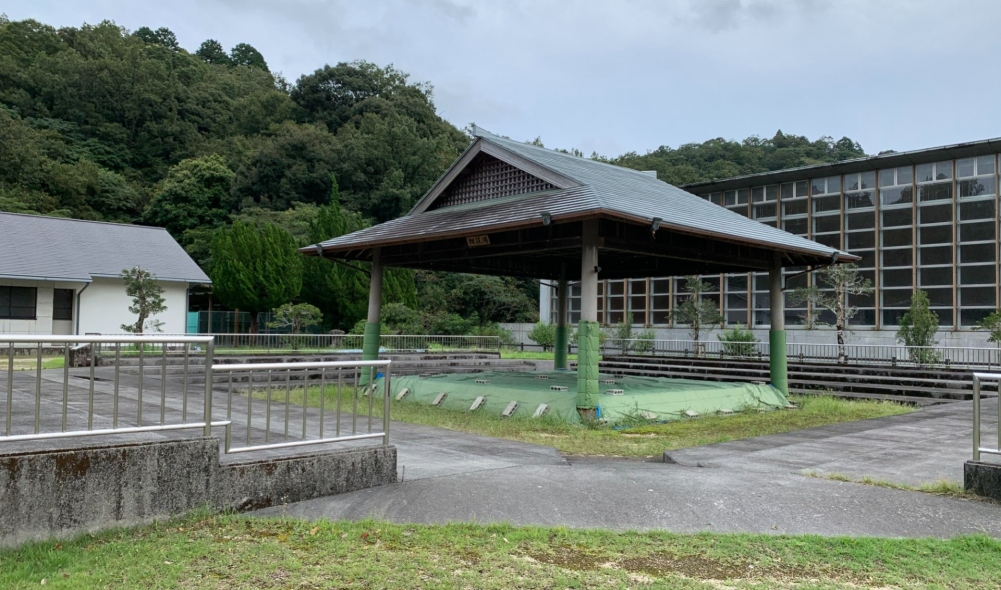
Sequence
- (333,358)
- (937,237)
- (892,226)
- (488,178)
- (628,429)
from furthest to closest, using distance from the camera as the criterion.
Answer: (892,226), (937,237), (333,358), (488,178), (628,429)

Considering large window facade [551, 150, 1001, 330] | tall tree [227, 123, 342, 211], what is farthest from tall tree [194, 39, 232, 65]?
large window facade [551, 150, 1001, 330]

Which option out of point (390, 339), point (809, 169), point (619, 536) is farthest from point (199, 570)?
point (809, 169)

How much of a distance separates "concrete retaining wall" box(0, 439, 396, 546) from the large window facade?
69.9 ft

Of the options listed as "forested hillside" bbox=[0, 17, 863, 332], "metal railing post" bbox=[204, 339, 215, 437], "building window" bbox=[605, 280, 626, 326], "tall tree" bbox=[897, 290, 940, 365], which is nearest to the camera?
"metal railing post" bbox=[204, 339, 215, 437]

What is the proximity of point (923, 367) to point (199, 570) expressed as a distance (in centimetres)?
2173

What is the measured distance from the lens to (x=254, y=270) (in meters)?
35.8

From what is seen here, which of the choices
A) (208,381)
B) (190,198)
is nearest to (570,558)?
(208,381)

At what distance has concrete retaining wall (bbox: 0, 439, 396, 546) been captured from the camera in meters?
4.77

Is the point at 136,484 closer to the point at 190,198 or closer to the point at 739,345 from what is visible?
the point at 739,345

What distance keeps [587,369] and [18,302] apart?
25548mm

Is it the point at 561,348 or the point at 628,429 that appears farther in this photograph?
the point at 561,348

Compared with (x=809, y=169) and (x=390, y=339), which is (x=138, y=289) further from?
(x=809, y=169)

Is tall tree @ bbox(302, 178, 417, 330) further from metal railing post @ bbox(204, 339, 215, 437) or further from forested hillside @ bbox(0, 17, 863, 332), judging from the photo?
metal railing post @ bbox(204, 339, 215, 437)

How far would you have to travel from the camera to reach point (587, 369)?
1313 centimetres
